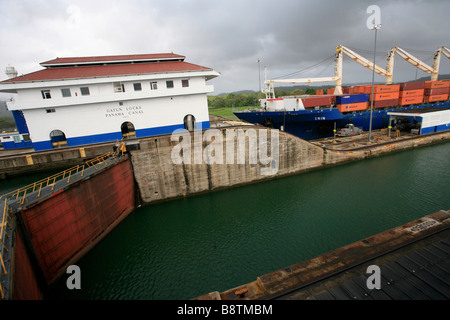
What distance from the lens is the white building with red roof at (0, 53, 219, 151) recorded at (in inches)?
699

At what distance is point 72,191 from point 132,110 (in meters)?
10.4

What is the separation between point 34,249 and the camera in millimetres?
9555

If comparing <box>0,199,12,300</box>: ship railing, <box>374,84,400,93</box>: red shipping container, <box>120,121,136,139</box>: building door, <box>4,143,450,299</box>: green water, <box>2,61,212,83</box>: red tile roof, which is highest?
<box>2,61,212,83</box>: red tile roof

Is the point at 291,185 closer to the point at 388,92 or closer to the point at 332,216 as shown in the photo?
the point at 332,216

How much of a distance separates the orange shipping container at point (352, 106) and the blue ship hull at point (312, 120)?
733 millimetres

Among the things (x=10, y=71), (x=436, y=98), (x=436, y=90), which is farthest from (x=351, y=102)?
(x=10, y=71)

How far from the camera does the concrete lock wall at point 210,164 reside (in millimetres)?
17797

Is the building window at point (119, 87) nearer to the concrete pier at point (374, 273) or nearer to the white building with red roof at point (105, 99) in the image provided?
the white building with red roof at point (105, 99)

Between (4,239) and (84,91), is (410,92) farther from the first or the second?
(4,239)

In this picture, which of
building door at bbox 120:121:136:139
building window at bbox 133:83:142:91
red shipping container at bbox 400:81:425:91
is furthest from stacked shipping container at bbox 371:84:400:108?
building door at bbox 120:121:136:139

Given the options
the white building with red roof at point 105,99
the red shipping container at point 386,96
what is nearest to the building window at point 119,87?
the white building with red roof at point 105,99

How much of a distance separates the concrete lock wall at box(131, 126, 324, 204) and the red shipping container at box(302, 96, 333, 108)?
1056 cm

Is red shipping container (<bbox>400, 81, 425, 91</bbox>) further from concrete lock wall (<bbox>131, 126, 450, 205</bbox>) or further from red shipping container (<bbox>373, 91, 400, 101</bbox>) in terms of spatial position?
concrete lock wall (<bbox>131, 126, 450, 205</bbox>)

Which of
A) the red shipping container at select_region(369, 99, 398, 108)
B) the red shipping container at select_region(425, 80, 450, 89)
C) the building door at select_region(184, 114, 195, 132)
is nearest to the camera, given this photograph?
the building door at select_region(184, 114, 195, 132)
